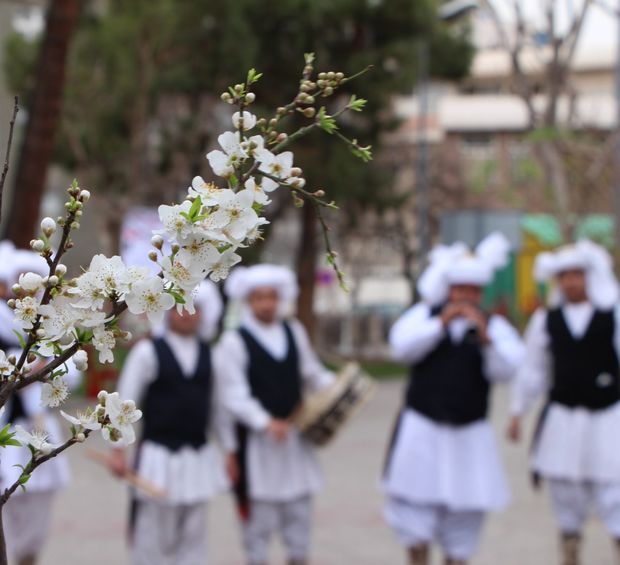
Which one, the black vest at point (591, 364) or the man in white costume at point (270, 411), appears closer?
the man in white costume at point (270, 411)

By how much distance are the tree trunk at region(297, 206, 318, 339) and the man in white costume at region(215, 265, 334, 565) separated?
19649mm

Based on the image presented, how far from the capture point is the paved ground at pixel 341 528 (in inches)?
342

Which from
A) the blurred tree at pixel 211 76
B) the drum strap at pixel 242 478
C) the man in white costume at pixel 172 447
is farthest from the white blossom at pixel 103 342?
the blurred tree at pixel 211 76

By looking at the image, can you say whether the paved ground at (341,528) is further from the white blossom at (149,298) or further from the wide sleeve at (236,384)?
the white blossom at (149,298)

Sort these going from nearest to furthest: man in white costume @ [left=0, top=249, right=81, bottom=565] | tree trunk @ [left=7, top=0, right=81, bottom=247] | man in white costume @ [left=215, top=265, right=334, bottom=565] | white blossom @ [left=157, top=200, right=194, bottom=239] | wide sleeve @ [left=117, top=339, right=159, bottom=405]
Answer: white blossom @ [left=157, top=200, right=194, bottom=239] < man in white costume @ [left=0, top=249, right=81, bottom=565] < wide sleeve @ [left=117, top=339, right=159, bottom=405] < man in white costume @ [left=215, top=265, right=334, bottom=565] < tree trunk @ [left=7, top=0, right=81, bottom=247]

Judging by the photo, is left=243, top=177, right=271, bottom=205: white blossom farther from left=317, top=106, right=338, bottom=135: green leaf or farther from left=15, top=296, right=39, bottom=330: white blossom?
left=15, top=296, right=39, bottom=330: white blossom

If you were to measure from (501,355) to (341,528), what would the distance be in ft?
9.91

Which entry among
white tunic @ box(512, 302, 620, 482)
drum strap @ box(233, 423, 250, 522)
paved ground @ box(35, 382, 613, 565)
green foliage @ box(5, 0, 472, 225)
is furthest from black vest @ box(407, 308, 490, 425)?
green foliage @ box(5, 0, 472, 225)

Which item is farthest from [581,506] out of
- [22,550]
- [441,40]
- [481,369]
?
[441,40]

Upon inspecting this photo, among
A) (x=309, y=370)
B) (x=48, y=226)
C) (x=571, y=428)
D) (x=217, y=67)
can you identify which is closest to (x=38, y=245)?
(x=48, y=226)

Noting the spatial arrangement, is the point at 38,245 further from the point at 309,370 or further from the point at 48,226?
the point at 309,370

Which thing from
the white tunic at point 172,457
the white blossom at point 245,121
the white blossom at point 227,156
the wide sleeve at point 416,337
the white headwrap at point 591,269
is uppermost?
the white headwrap at point 591,269

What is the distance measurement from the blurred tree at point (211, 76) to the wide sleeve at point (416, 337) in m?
13.9

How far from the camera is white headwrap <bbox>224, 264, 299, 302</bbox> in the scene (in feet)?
24.5
